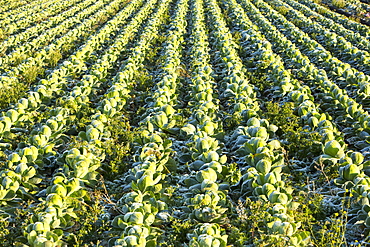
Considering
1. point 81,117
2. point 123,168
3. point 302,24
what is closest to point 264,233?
point 123,168

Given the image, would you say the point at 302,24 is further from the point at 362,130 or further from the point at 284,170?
the point at 284,170

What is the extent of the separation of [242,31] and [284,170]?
7.27 m

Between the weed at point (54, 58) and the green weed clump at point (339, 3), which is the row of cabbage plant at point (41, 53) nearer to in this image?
the weed at point (54, 58)

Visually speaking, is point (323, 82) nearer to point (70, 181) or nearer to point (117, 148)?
point (117, 148)

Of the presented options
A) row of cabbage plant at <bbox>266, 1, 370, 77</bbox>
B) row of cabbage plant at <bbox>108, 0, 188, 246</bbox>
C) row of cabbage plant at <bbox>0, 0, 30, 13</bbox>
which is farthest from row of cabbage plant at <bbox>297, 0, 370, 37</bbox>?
row of cabbage plant at <bbox>0, 0, 30, 13</bbox>

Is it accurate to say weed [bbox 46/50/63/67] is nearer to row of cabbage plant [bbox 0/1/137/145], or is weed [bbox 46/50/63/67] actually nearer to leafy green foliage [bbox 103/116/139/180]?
row of cabbage plant [bbox 0/1/137/145]

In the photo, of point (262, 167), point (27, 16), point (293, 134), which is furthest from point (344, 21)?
point (27, 16)

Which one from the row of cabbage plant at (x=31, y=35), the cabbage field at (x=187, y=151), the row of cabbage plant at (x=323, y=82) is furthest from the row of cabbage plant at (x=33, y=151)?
the row of cabbage plant at (x=323, y=82)

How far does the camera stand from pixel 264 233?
2.95 m

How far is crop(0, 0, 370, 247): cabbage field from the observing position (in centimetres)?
306

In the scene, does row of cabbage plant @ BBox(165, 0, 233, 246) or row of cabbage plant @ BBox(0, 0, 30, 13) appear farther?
row of cabbage plant @ BBox(0, 0, 30, 13)

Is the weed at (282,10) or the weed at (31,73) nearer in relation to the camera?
the weed at (31,73)

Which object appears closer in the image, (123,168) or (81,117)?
(123,168)

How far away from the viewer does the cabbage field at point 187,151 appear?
3064 millimetres
